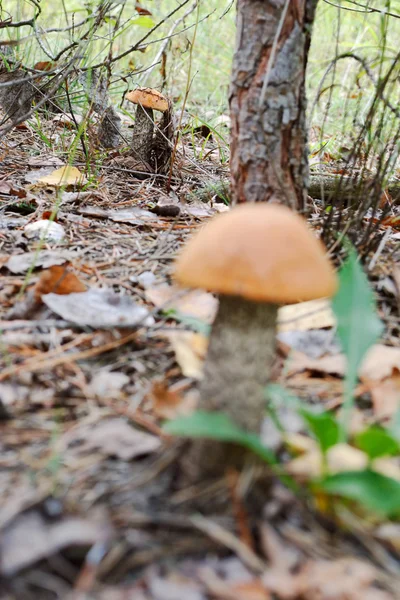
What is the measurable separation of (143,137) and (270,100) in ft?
6.01

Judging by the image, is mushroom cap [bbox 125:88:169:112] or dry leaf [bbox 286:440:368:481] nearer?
dry leaf [bbox 286:440:368:481]

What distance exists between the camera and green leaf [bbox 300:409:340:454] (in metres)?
1.04

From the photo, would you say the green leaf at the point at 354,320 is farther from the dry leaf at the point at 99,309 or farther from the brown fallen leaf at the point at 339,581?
the dry leaf at the point at 99,309

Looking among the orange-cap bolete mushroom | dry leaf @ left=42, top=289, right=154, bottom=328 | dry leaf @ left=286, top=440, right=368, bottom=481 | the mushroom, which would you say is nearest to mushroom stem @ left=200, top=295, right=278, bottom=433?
the orange-cap bolete mushroom

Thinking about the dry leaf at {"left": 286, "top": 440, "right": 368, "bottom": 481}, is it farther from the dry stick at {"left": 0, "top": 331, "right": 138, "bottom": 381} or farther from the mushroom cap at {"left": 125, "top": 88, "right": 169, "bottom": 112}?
the mushroom cap at {"left": 125, "top": 88, "right": 169, "bottom": 112}

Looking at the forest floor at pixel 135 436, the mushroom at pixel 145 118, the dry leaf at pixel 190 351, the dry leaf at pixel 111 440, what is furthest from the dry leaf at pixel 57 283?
the mushroom at pixel 145 118

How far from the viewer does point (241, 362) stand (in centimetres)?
118

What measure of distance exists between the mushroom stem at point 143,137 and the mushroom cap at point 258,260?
258 cm

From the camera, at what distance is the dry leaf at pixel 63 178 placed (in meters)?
2.91

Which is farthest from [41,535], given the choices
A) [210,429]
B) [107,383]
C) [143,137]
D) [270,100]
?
[143,137]

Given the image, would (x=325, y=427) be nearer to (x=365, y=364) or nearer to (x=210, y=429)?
(x=210, y=429)

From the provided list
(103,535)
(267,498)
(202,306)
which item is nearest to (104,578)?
(103,535)

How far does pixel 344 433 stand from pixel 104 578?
1.74 ft

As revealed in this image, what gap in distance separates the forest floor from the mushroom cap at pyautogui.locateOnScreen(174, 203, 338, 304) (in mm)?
387
